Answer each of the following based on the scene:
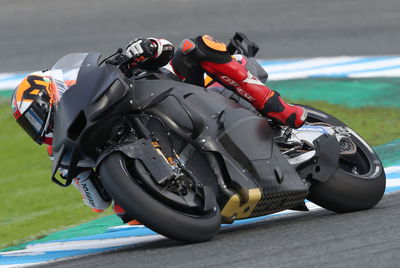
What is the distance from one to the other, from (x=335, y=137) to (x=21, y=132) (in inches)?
216

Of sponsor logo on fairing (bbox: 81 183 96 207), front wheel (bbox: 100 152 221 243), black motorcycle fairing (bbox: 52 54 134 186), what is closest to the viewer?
front wheel (bbox: 100 152 221 243)

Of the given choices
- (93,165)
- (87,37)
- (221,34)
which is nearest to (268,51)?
(221,34)

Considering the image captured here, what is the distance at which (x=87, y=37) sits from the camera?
1462 centimetres

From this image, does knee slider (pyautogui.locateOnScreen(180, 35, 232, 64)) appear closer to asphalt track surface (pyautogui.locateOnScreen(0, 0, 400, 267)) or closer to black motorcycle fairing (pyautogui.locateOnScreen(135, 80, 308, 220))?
black motorcycle fairing (pyautogui.locateOnScreen(135, 80, 308, 220))

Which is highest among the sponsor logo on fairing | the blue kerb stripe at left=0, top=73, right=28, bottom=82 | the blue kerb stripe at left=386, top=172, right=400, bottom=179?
the sponsor logo on fairing

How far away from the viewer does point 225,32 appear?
14.3m

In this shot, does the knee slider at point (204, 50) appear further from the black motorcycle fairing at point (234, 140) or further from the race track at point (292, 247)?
the race track at point (292, 247)

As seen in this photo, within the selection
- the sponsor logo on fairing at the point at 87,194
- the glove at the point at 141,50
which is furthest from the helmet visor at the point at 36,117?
the glove at the point at 141,50

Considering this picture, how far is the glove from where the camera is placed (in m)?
5.29

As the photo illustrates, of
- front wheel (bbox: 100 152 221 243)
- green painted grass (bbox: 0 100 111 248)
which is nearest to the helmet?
front wheel (bbox: 100 152 221 243)

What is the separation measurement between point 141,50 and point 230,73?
22.7 inches

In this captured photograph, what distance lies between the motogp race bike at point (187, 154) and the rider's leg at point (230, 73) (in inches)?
3.4

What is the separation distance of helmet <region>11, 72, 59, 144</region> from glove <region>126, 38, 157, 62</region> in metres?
0.48

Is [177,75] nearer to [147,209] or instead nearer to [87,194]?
[87,194]
